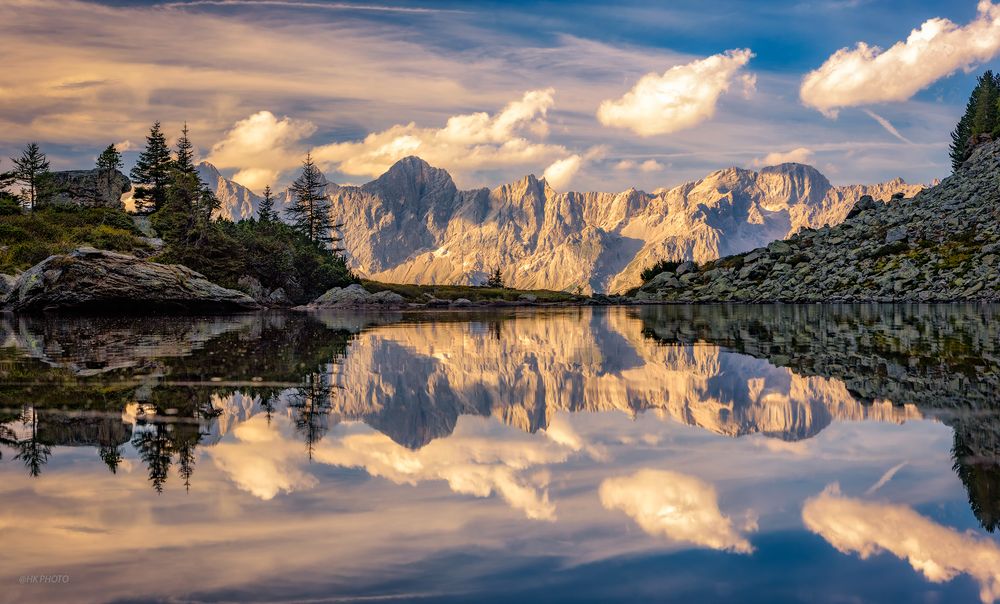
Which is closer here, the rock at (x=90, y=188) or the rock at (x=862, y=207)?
the rock at (x=90, y=188)

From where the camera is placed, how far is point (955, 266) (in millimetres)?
78375

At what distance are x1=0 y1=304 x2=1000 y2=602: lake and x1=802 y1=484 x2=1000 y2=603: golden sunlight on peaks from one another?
0.02 meters

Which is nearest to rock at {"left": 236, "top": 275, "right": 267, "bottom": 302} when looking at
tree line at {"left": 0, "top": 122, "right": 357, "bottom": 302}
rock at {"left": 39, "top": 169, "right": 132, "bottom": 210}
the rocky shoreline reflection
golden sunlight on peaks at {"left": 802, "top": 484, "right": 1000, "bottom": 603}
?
tree line at {"left": 0, "top": 122, "right": 357, "bottom": 302}

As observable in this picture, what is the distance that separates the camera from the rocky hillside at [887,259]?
7706 centimetres

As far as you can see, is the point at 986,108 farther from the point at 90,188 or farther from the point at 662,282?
the point at 90,188

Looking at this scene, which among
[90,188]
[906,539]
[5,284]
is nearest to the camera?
[906,539]

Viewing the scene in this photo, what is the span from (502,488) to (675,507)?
5.70 feet

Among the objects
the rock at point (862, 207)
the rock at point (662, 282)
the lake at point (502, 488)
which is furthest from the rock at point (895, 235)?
the lake at point (502, 488)

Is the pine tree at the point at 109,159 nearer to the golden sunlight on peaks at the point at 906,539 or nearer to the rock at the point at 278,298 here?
the rock at the point at 278,298

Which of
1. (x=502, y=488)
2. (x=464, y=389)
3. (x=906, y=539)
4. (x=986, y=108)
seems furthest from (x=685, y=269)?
(x=906, y=539)

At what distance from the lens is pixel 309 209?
12356 centimetres

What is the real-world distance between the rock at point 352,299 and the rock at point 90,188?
37274 millimetres

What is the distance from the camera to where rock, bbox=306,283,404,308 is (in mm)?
80156

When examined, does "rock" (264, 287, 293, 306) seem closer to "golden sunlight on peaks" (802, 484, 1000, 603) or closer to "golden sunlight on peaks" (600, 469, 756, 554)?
"golden sunlight on peaks" (600, 469, 756, 554)
